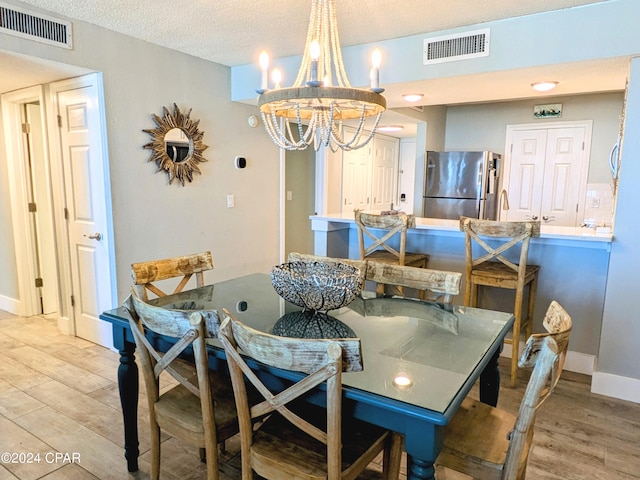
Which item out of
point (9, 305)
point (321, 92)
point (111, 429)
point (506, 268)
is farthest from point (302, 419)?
point (9, 305)

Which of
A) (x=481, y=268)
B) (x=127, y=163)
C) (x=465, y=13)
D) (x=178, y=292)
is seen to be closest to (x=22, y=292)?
(x=127, y=163)

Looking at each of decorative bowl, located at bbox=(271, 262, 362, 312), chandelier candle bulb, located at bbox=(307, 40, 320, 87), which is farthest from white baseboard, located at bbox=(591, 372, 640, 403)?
chandelier candle bulb, located at bbox=(307, 40, 320, 87)

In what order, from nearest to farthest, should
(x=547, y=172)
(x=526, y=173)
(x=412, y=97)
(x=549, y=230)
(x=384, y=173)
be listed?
(x=549, y=230), (x=412, y=97), (x=547, y=172), (x=526, y=173), (x=384, y=173)

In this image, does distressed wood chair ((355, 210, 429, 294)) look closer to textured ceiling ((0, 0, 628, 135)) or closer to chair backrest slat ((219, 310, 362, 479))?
textured ceiling ((0, 0, 628, 135))

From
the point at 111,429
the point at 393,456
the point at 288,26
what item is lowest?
the point at 111,429

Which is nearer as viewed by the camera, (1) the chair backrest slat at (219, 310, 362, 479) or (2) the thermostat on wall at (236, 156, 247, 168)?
(1) the chair backrest slat at (219, 310, 362, 479)

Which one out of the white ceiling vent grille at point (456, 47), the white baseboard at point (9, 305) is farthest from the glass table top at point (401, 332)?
the white baseboard at point (9, 305)

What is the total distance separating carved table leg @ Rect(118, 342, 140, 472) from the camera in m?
1.82

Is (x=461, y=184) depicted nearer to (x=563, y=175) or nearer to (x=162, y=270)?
(x=563, y=175)

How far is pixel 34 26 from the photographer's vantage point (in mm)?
2602

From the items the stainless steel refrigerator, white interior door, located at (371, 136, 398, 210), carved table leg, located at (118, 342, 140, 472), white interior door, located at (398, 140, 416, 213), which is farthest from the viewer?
white interior door, located at (398, 140, 416, 213)

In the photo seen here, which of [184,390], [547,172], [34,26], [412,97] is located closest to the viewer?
[184,390]

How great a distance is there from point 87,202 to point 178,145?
2.70 ft

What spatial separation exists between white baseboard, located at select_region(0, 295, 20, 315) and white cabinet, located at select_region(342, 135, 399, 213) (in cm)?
363
